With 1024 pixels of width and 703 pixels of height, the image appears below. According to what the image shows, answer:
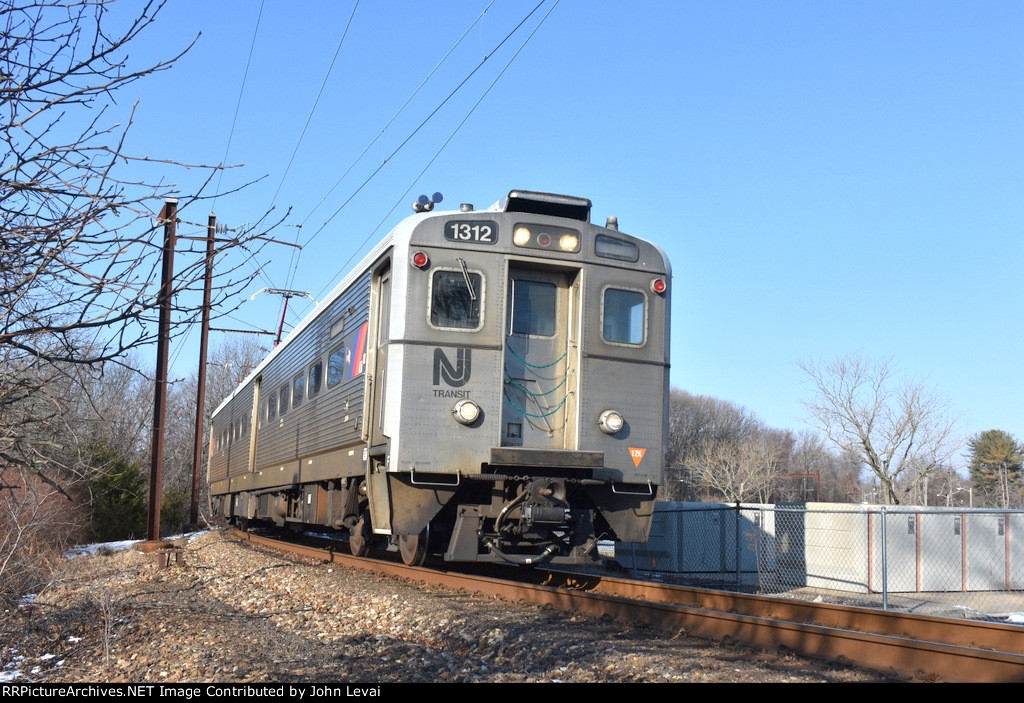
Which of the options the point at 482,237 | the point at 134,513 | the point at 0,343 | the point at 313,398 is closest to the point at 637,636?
the point at 482,237

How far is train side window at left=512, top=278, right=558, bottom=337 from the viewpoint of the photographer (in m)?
8.77

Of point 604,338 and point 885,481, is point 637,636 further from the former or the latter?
point 885,481

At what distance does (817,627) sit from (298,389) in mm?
9184

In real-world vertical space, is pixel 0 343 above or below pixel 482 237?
below

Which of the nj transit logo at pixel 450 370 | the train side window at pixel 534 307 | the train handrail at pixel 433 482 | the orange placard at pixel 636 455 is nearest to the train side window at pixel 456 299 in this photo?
the nj transit logo at pixel 450 370

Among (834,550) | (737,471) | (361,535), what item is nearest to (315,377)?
(361,535)

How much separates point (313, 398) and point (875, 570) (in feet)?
31.0

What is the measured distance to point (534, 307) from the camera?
8.88m

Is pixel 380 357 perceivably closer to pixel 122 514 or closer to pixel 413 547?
pixel 413 547

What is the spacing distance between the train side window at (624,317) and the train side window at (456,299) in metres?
1.29

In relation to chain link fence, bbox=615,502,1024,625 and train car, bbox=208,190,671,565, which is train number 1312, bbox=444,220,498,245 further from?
chain link fence, bbox=615,502,1024,625

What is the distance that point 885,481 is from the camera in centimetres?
2667
